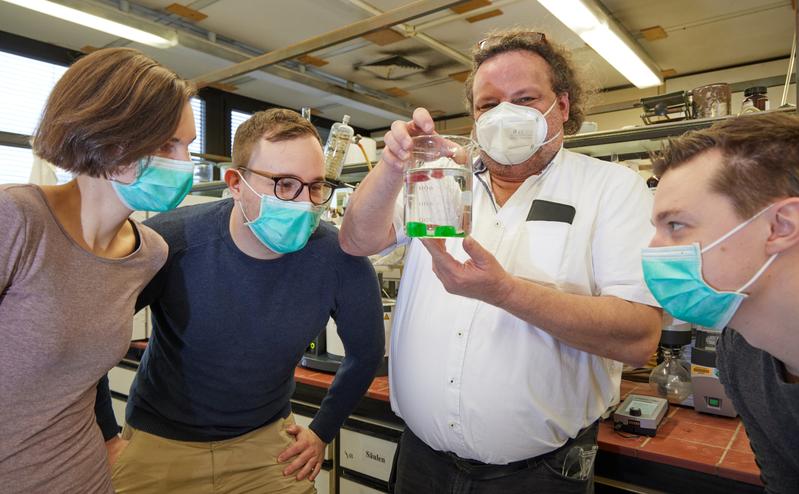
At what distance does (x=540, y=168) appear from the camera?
1.54m

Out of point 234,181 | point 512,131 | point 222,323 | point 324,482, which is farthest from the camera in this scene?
point 324,482

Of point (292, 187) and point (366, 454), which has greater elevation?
point (292, 187)

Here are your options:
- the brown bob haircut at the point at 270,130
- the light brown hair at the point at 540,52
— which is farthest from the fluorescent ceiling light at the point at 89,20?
the light brown hair at the point at 540,52

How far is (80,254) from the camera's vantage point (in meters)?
1.14

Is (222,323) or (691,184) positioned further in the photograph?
(222,323)

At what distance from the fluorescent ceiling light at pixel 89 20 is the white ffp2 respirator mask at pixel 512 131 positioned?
2.88m

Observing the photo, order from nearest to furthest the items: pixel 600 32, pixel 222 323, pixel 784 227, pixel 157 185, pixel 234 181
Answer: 1. pixel 784 227
2. pixel 157 185
3. pixel 222 323
4. pixel 234 181
5. pixel 600 32

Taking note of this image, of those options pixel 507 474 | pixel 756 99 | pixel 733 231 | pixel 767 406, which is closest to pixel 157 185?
pixel 507 474

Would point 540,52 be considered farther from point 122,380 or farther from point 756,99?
point 122,380

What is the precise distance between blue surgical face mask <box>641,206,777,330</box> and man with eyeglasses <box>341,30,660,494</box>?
0.16m

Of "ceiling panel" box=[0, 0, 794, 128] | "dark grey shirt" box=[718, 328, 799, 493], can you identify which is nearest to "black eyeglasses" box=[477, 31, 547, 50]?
"dark grey shirt" box=[718, 328, 799, 493]

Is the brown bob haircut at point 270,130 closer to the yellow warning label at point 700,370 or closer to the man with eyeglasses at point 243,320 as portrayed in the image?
the man with eyeglasses at point 243,320

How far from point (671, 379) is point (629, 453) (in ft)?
1.82

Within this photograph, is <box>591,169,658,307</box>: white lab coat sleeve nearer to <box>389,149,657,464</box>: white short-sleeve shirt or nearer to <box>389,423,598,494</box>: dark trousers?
<box>389,149,657,464</box>: white short-sleeve shirt
